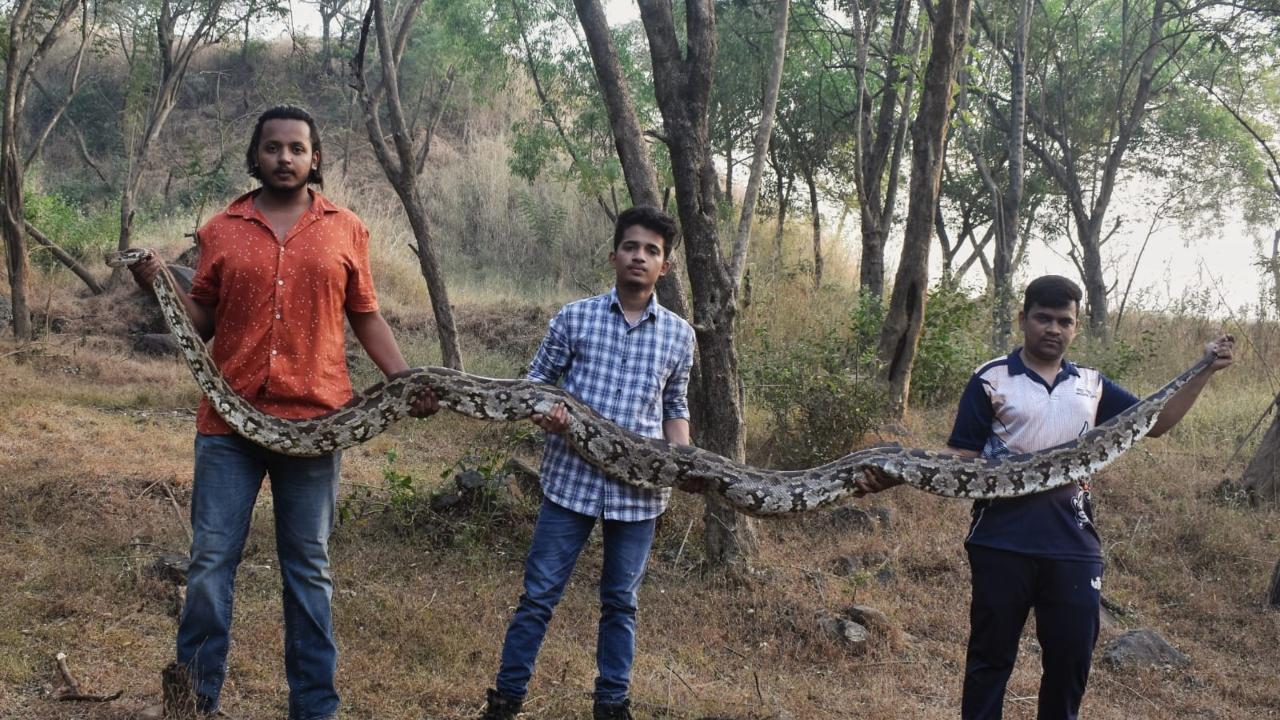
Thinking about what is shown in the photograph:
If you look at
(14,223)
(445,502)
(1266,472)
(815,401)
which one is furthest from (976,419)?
A: (14,223)

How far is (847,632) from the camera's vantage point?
6113 millimetres

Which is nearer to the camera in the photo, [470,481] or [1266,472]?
[470,481]

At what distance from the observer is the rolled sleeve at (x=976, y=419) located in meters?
4.27

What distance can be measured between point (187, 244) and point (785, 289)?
39.1ft

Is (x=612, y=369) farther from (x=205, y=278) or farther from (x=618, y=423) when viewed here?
(x=205, y=278)

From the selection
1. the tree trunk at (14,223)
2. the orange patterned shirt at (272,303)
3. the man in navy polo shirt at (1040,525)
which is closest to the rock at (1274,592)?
the man in navy polo shirt at (1040,525)

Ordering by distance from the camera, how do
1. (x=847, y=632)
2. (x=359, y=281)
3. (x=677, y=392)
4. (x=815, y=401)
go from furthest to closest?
(x=815, y=401) < (x=847, y=632) < (x=677, y=392) < (x=359, y=281)

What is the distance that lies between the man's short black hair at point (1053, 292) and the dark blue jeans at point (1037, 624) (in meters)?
1.08

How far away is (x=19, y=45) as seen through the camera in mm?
13234

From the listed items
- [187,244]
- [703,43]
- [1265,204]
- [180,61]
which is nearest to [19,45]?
[180,61]

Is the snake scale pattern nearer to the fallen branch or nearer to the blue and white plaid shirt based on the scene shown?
the blue and white plaid shirt

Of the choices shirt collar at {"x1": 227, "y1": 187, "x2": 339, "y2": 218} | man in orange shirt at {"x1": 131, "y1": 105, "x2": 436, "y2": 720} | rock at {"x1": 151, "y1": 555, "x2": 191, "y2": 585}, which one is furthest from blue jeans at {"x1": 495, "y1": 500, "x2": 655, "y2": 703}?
rock at {"x1": 151, "y1": 555, "x2": 191, "y2": 585}

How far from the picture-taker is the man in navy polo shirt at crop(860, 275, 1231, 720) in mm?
3951

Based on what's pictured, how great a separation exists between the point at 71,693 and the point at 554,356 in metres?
2.79
